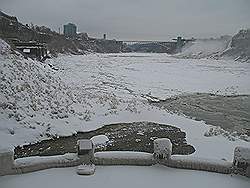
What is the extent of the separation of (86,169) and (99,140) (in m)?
4.32

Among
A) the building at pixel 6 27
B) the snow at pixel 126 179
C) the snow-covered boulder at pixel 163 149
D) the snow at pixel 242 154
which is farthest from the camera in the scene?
the building at pixel 6 27

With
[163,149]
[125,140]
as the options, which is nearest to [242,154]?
[163,149]

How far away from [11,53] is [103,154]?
1368 centimetres

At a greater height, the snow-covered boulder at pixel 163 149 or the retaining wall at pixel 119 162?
the snow-covered boulder at pixel 163 149

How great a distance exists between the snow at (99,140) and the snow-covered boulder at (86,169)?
3.64 meters

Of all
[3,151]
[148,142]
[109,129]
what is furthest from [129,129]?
[3,151]

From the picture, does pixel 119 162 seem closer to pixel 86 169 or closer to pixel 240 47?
pixel 86 169

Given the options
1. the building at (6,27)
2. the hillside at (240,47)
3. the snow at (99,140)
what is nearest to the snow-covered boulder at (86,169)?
the snow at (99,140)

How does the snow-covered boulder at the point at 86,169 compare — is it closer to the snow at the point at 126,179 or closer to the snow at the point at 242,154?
the snow at the point at 126,179

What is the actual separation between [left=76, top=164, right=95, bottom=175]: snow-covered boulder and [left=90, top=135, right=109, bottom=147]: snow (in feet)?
11.9

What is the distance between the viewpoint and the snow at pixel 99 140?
35.8 feet

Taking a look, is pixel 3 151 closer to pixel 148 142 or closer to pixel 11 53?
pixel 148 142

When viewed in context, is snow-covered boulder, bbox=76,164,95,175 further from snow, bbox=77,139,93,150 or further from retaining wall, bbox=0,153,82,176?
snow, bbox=77,139,93,150

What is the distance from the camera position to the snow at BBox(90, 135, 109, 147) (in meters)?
10.9
